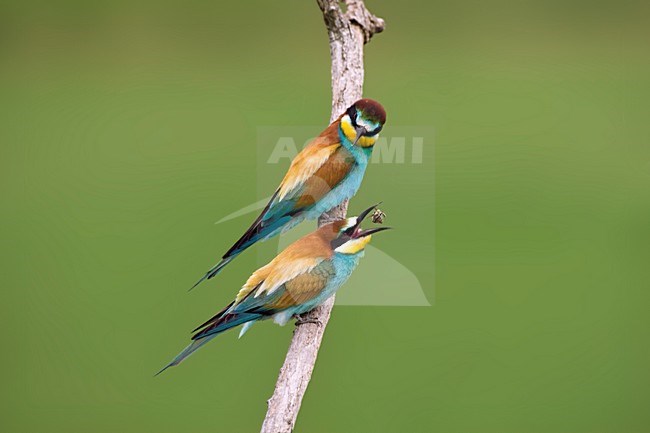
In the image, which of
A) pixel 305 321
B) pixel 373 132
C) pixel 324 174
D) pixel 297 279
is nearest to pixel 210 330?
pixel 297 279

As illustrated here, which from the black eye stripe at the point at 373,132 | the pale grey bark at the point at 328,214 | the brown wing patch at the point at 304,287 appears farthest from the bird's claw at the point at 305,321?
the black eye stripe at the point at 373,132

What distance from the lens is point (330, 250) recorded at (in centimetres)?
144

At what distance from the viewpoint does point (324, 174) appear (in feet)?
5.16

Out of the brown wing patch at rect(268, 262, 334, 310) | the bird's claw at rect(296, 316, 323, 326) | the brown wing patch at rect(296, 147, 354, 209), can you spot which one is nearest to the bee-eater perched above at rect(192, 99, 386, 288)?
the brown wing patch at rect(296, 147, 354, 209)

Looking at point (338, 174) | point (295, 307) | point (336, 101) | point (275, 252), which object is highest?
point (336, 101)

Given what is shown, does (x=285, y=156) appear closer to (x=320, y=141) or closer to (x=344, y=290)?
(x=320, y=141)

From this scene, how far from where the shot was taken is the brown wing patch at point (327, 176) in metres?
1.56

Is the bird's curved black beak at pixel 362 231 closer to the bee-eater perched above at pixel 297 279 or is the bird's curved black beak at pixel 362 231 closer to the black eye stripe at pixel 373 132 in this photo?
the bee-eater perched above at pixel 297 279

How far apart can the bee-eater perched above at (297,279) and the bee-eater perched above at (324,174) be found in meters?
0.08

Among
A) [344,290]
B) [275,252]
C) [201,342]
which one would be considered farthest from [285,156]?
[201,342]

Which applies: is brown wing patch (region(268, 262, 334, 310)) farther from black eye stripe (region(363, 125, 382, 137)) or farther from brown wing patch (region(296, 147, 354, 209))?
black eye stripe (region(363, 125, 382, 137))

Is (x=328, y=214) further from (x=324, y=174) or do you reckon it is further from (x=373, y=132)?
(x=373, y=132)

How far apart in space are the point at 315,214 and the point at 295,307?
0.20m

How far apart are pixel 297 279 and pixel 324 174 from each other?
0.24 m
